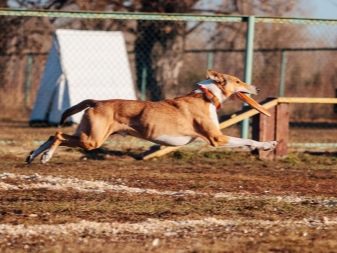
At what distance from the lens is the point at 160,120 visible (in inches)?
349

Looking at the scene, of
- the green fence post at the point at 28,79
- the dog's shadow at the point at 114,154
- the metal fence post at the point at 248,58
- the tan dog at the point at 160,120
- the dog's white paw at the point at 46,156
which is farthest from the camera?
the green fence post at the point at 28,79

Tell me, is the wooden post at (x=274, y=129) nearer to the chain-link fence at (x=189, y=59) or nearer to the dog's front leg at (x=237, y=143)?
the dog's front leg at (x=237, y=143)

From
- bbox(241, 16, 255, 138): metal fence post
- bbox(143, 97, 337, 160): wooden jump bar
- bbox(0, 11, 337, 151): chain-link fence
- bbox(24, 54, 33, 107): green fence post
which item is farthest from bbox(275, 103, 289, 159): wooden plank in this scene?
bbox(24, 54, 33, 107): green fence post

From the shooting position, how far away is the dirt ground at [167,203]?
18.8 feet

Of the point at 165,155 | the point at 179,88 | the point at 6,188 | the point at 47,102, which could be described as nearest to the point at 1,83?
the point at 47,102

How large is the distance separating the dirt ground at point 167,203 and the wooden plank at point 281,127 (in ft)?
0.58

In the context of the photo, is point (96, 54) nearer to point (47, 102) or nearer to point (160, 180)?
point (47, 102)

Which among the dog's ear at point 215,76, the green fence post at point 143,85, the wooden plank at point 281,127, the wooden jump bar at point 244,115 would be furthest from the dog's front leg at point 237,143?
the green fence post at point 143,85

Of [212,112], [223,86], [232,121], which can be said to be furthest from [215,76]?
[232,121]

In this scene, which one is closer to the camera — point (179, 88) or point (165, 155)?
point (165, 155)

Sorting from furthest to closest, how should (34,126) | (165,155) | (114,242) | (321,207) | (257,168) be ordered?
(34,126), (165,155), (257,168), (321,207), (114,242)

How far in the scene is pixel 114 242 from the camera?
5688mm

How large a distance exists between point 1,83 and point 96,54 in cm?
369

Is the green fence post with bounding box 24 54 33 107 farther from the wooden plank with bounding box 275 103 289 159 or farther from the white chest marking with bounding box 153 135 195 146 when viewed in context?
the white chest marking with bounding box 153 135 195 146
